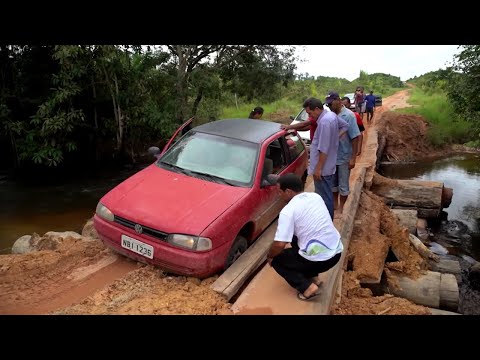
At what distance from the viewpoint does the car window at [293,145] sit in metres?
6.55

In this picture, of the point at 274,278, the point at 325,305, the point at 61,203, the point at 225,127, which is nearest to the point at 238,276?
the point at 274,278

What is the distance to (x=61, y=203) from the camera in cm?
1142

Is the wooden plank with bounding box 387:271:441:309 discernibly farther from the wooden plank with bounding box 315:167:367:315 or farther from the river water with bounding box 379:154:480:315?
the river water with bounding box 379:154:480:315

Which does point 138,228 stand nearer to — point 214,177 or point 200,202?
point 200,202

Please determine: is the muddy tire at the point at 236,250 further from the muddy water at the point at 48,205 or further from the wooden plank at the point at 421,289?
the muddy water at the point at 48,205

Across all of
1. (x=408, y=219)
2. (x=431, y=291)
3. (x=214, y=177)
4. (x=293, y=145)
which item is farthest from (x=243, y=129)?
(x=408, y=219)

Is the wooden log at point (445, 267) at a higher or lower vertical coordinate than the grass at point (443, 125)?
lower

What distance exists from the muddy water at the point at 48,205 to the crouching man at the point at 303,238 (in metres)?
6.53

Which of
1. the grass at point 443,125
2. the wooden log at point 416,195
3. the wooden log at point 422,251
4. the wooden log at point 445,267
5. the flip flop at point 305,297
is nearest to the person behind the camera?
the flip flop at point 305,297

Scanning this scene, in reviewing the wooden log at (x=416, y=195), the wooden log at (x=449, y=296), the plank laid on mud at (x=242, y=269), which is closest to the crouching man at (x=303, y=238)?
the plank laid on mud at (x=242, y=269)

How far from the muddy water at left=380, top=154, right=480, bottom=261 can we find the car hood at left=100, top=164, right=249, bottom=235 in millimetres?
6793

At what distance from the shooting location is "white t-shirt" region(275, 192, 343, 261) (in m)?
3.66
